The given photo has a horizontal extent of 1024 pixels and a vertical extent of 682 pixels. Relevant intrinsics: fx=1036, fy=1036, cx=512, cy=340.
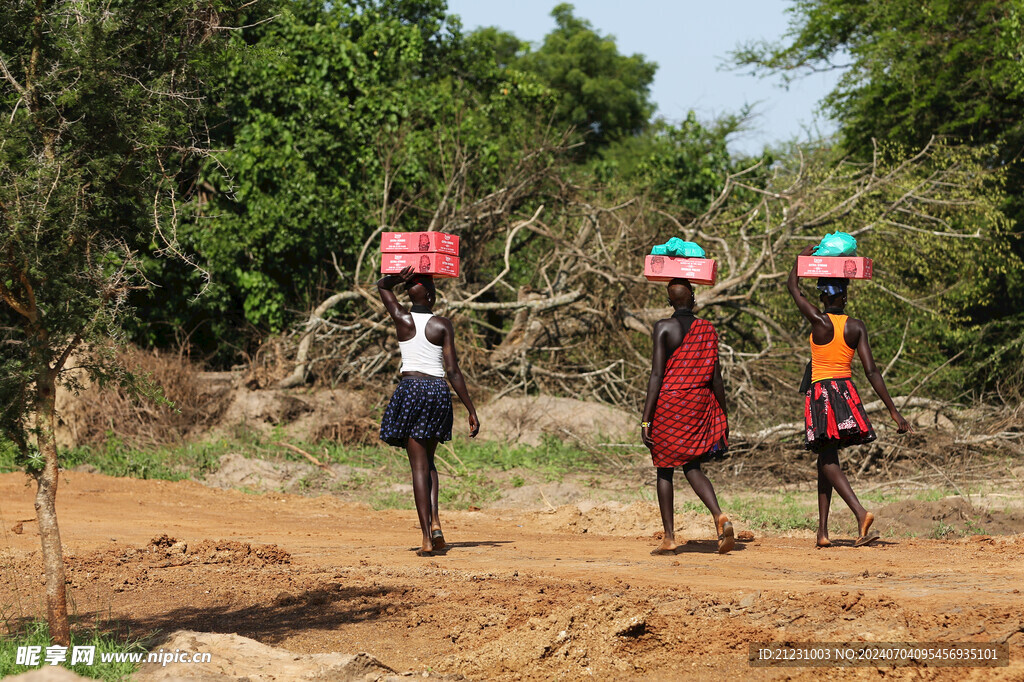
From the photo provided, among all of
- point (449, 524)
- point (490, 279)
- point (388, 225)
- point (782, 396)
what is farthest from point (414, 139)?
point (449, 524)

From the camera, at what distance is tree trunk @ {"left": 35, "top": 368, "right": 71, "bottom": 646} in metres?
4.29

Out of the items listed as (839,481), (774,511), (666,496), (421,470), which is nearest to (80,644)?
(421,470)

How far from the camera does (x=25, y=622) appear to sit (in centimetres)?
485

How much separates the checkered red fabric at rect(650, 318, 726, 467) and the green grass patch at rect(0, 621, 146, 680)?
3.12 metres

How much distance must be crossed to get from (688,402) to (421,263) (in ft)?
6.10

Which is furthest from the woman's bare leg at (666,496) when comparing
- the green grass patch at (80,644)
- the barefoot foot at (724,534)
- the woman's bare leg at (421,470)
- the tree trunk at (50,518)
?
the tree trunk at (50,518)

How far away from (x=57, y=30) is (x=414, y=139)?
9947 mm

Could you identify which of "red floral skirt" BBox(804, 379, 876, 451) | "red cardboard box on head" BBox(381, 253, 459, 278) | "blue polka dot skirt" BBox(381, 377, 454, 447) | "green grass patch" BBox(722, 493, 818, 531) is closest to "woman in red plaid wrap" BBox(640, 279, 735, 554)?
"red floral skirt" BBox(804, 379, 876, 451)

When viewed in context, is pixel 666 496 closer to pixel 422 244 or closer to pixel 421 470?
pixel 421 470

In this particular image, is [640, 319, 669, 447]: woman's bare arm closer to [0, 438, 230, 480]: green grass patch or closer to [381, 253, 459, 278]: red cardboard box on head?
[381, 253, 459, 278]: red cardboard box on head

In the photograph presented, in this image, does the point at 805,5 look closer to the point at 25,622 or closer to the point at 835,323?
the point at 835,323

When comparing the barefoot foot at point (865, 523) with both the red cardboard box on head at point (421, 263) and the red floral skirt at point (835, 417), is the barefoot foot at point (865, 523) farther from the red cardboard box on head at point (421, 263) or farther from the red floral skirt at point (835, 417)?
the red cardboard box on head at point (421, 263)

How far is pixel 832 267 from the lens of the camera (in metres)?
6.34

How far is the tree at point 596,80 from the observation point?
3412 centimetres
